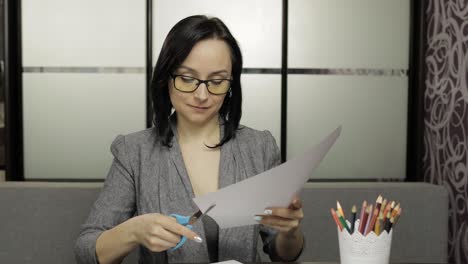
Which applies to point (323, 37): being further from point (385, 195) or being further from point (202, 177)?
point (202, 177)

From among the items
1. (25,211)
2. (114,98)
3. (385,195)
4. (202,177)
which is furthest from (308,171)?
(114,98)

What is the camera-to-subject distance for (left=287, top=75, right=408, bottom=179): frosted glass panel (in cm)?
271

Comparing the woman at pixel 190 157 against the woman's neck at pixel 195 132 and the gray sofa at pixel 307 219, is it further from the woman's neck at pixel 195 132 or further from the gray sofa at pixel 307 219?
the gray sofa at pixel 307 219

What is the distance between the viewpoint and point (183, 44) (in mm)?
1238

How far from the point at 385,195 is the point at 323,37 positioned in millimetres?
1162

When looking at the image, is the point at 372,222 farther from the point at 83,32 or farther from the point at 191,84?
the point at 83,32

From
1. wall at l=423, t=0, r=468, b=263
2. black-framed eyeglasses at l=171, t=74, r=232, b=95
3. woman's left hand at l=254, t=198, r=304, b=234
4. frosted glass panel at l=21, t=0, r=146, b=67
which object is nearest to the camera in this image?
woman's left hand at l=254, t=198, r=304, b=234

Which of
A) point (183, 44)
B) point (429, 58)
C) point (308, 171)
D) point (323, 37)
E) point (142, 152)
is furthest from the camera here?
point (323, 37)

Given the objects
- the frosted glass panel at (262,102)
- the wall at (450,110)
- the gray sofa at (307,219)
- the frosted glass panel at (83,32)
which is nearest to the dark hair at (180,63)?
the gray sofa at (307,219)

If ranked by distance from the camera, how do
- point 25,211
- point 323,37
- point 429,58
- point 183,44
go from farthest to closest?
point 323,37
point 429,58
point 25,211
point 183,44

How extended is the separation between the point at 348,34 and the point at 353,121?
44cm

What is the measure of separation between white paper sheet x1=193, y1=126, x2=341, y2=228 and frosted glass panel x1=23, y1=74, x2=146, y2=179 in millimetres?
1834

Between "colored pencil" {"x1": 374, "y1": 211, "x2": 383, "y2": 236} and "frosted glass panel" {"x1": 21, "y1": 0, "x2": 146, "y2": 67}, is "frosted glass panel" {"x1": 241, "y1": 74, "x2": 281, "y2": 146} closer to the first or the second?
"frosted glass panel" {"x1": 21, "y1": 0, "x2": 146, "y2": 67}

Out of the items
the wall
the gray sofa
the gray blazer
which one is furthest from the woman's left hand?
the wall
